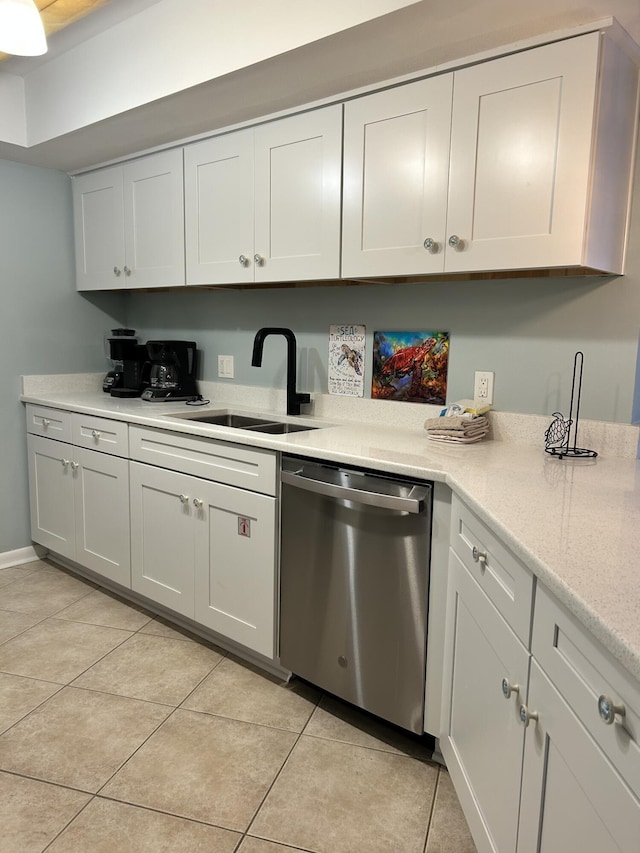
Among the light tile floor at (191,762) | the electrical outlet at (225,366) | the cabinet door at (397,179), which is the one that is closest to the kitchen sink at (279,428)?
the electrical outlet at (225,366)

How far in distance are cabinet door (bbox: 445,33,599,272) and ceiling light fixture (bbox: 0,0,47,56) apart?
3.90 ft

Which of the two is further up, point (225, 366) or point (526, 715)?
point (225, 366)

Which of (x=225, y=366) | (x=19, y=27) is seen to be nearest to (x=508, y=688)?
(x=19, y=27)

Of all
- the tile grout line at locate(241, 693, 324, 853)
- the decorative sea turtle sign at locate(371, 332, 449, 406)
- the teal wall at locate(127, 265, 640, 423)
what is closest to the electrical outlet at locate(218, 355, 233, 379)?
the teal wall at locate(127, 265, 640, 423)

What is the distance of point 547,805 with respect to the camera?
1.06 m

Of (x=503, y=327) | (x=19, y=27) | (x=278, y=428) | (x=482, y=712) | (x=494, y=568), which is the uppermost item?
(x=19, y=27)

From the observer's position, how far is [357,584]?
6.41ft

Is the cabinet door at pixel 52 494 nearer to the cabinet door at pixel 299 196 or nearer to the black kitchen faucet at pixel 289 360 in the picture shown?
the black kitchen faucet at pixel 289 360

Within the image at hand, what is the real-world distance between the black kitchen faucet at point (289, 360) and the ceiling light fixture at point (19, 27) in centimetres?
128

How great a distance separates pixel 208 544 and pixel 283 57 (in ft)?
5.67

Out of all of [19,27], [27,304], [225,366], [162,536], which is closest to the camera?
[19,27]

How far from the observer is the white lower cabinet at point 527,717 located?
2.71 ft

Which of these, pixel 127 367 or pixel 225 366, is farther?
pixel 127 367

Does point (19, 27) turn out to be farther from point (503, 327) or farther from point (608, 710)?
point (608, 710)
